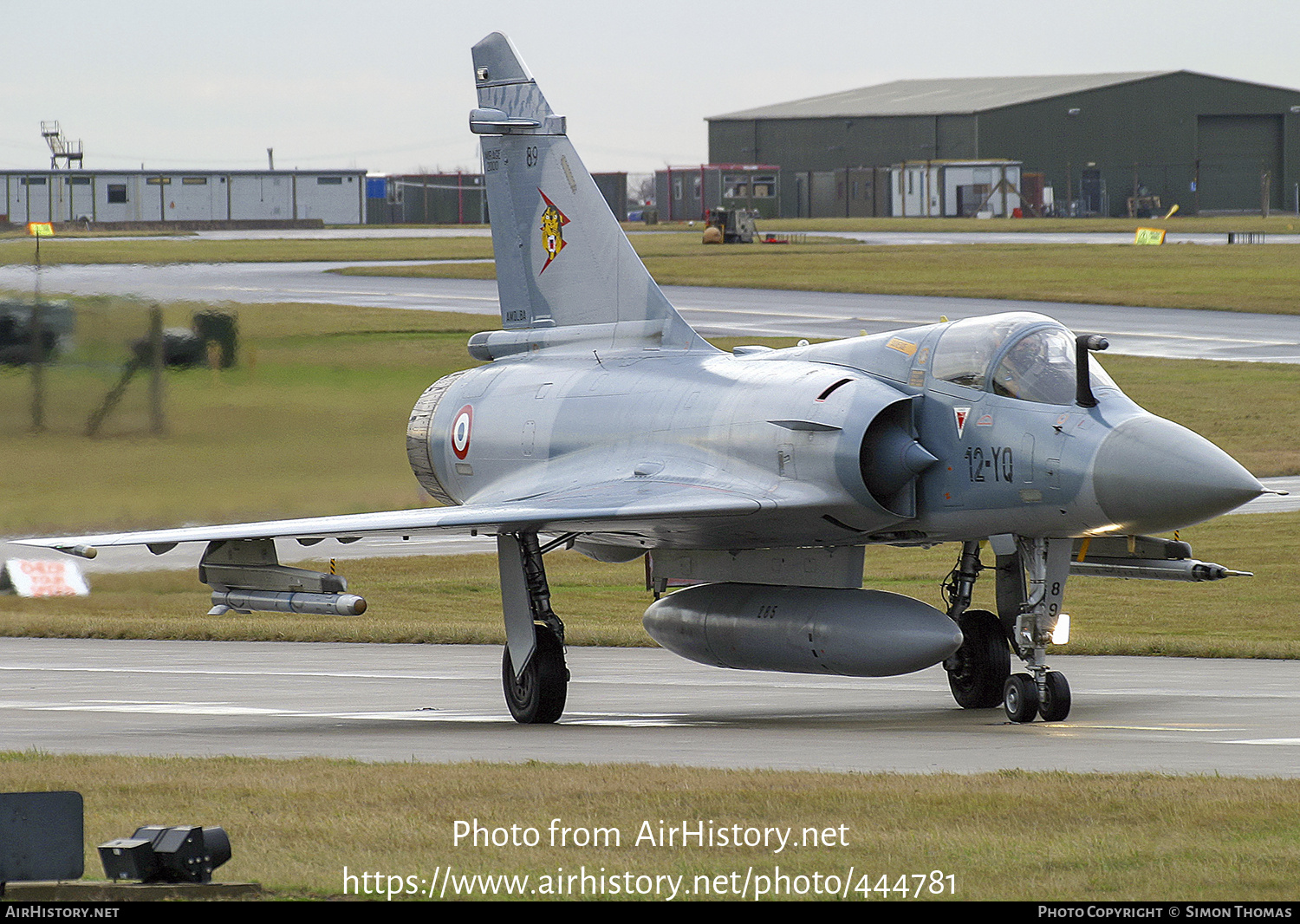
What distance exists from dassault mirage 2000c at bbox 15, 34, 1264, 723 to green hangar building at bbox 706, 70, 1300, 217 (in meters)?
105

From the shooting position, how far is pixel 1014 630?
1459cm

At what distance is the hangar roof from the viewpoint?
126375mm

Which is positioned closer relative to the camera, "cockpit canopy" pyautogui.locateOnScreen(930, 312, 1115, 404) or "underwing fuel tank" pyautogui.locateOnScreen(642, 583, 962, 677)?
"cockpit canopy" pyautogui.locateOnScreen(930, 312, 1115, 404)

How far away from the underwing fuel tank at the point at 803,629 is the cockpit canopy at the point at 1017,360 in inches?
71.5

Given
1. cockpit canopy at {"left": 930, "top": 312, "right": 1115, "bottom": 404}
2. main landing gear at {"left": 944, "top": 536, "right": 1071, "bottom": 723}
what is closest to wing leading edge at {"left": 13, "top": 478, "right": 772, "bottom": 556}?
cockpit canopy at {"left": 930, "top": 312, "right": 1115, "bottom": 404}

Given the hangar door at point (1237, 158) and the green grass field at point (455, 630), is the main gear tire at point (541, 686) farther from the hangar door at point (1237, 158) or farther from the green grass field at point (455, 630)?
the hangar door at point (1237, 158)

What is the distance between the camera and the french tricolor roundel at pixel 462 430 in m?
18.7

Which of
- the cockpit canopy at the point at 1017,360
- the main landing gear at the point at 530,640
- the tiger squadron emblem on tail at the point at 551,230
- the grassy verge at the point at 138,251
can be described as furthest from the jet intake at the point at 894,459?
the grassy verge at the point at 138,251

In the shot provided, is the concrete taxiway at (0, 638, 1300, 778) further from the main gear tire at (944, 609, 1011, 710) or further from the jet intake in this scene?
the jet intake

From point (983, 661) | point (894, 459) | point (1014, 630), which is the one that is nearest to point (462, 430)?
point (894, 459)

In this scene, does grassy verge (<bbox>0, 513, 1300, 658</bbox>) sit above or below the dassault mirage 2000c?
below

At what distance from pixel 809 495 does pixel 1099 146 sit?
11413 centimetres

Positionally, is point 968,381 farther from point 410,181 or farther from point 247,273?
point 410,181

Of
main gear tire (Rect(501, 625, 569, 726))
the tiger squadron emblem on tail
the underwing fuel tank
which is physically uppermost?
the tiger squadron emblem on tail
